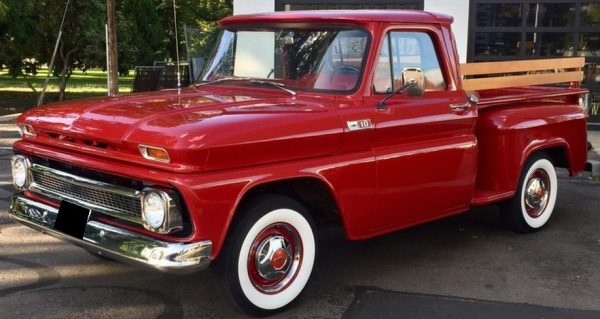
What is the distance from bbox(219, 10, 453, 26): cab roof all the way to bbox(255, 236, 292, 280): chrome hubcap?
1582 mm

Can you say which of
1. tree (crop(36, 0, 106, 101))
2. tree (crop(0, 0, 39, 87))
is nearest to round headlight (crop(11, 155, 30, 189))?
tree (crop(0, 0, 39, 87))

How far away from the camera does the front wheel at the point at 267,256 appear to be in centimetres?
356

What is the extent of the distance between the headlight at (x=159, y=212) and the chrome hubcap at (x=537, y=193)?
359 cm

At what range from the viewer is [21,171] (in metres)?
4.14

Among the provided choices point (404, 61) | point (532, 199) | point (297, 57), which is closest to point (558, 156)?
point (532, 199)

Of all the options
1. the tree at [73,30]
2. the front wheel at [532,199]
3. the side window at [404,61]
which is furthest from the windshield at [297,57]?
the tree at [73,30]

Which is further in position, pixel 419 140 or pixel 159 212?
pixel 419 140

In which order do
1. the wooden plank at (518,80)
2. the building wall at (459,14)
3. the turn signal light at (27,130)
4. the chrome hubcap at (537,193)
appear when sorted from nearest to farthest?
the turn signal light at (27,130) < the wooden plank at (518,80) < the chrome hubcap at (537,193) < the building wall at (459,14)

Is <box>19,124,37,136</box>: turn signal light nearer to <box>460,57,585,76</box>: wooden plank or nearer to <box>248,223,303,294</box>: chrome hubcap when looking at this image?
<box>248,223,303,294</box>: chrome hubcap

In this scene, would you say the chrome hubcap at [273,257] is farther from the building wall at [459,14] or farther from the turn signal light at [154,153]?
the building wall at [459,14]

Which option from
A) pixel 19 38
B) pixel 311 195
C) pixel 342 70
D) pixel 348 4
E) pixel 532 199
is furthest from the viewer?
pixel 19 38

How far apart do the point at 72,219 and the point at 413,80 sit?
231cm

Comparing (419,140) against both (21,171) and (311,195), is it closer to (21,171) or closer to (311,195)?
(311,195)

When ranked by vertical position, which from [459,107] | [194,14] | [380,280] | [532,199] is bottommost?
[380,280]
